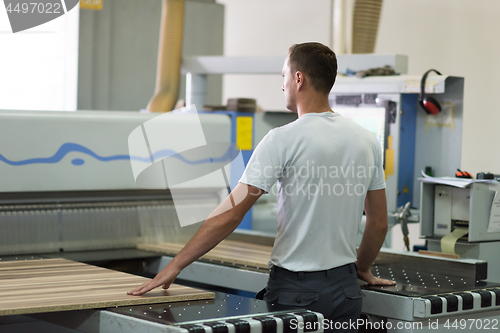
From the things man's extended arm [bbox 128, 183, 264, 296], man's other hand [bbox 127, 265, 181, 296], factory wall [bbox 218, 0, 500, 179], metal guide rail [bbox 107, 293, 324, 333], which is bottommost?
metal guide rail [bbox 107, 293, 324, 333]

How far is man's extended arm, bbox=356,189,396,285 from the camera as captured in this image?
6.65ft

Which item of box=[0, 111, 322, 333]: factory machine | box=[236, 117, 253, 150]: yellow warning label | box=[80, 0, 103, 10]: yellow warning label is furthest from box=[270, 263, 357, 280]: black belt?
box=[80, 0, 103, 10]: yellow warning label

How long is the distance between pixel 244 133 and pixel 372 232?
1.51 m

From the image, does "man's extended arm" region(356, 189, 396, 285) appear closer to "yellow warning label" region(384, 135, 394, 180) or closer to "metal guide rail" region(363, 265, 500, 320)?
"metal guide rail" region(363, 265, 500, 320)

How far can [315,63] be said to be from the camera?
1.78m

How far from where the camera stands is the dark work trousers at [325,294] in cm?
181

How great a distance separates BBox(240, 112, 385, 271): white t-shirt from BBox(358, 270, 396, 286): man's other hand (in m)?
0.31

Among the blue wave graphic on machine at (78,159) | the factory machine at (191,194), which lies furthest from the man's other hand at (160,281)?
the blue wave graphic on machine at (78,159)

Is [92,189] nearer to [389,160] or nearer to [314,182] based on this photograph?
[314,182]

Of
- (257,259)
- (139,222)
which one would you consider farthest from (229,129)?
(257,259)

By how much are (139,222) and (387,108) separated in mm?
1373

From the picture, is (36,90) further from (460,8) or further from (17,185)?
(460,8)

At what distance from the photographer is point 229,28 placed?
730 cm

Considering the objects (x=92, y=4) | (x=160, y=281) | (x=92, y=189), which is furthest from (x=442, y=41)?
(x=160, y=281)
